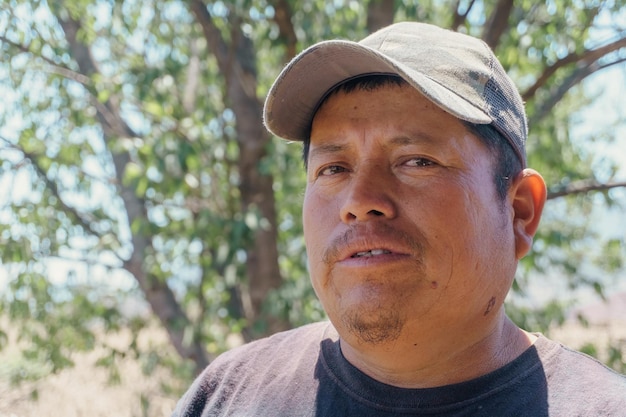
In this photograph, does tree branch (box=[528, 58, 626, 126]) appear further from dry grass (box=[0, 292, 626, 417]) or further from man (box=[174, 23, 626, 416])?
man (box=[174, 23, 626, 416])

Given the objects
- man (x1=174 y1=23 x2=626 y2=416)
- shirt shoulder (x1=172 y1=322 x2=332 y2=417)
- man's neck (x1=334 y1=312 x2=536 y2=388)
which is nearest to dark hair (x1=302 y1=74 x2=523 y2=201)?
man (x1=174 y1=23 x2=626 y2=416)

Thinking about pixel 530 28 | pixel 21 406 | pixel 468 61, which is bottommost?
pixel 21 406

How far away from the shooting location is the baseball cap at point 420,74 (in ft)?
5.33

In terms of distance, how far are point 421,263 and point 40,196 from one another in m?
3.86

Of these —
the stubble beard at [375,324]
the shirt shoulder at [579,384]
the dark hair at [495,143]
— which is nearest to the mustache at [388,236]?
the stubble beard at [375,324]

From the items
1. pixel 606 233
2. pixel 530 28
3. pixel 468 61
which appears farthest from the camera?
pixel 606 233

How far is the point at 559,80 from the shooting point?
4.97m

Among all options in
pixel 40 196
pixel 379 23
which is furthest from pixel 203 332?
pixel 379 23

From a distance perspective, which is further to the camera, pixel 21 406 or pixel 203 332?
pixel 21 406

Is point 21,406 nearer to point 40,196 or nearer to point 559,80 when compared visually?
point 40,196

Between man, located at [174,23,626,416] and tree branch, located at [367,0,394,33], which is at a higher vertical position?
tree branch, located at [367,0,394,33]

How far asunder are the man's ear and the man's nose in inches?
12.4

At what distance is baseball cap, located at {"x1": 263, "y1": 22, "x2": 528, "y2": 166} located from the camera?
1624mm

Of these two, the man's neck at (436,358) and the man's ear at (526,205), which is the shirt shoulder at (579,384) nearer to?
the man's neck at (436,358)
